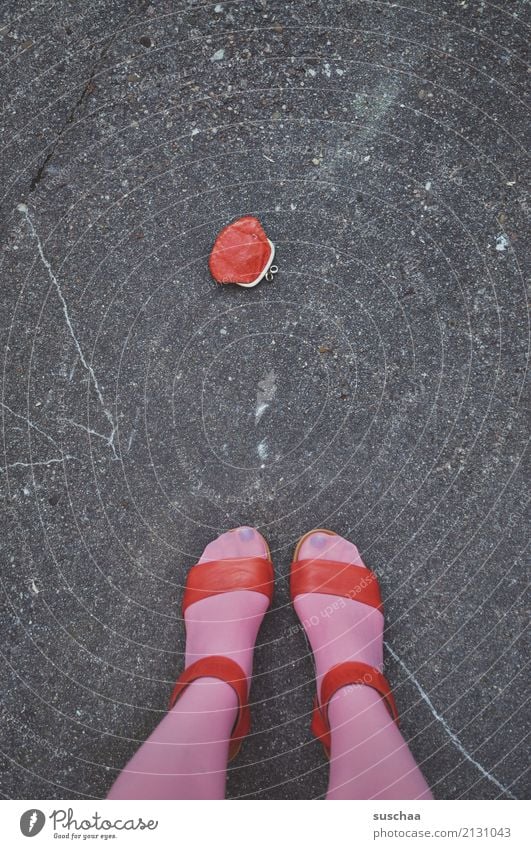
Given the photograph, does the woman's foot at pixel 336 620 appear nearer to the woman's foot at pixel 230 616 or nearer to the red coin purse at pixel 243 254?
the woman's foot at pixel 230 616

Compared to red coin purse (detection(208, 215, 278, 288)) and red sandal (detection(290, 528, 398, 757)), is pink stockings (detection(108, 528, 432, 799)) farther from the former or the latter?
red coin purse (detection(208, 215, 278, 288))

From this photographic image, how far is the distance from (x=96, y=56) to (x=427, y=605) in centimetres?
164

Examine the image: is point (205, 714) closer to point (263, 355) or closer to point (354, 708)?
point (354, 708)

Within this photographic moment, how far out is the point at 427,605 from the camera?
1653 mm

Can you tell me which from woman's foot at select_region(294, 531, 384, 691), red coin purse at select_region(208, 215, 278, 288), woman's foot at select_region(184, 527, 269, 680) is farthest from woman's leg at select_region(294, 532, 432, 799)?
red coin purse at select_region(208, 215, 278, 288)

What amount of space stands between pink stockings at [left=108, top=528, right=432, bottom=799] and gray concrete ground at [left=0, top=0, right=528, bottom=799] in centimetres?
6

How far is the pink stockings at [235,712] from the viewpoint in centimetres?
147

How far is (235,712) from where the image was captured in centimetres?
156

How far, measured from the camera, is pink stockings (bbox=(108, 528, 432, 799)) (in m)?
1.47

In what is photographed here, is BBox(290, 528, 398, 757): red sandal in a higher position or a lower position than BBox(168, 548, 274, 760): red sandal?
lower

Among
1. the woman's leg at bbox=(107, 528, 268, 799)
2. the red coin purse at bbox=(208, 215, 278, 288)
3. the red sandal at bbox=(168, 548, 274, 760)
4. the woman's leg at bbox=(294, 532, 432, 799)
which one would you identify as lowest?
the woman's leg at bbox=(294, 532, 432, 799)

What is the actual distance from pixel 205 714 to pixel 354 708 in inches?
13.5

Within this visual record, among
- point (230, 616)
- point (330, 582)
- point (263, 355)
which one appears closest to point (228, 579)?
point (230, 616)
